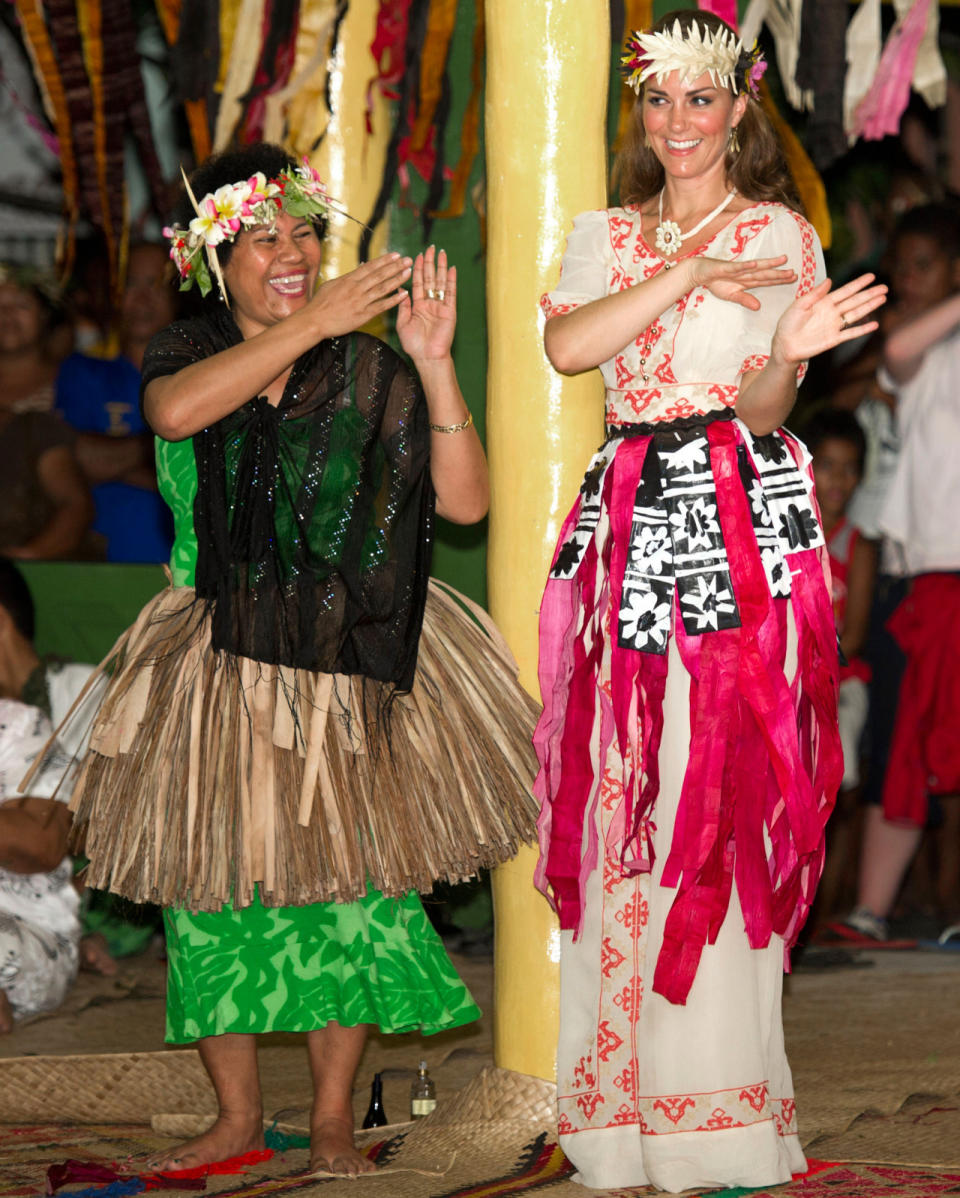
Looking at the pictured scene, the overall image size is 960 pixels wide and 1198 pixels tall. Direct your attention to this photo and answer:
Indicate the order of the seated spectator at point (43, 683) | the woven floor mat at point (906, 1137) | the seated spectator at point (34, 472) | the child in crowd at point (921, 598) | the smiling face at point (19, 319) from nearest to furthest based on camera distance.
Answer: the woven floor mat at point (906, 1137), the seated spectator at point (43, 683), the child in crowd at point (921, 598), the seated spectator at point (34, 472), the smiling face at point (19, 319)

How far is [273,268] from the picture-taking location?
9.46 ft

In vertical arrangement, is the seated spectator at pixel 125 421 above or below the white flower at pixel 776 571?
above

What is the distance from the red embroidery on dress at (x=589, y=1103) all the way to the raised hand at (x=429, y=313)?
1228 millimetres

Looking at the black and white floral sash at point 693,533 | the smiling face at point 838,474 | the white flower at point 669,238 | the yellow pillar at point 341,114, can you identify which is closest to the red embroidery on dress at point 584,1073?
the black and white floral sash at point 693,533

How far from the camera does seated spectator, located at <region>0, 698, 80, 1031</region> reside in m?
4.24

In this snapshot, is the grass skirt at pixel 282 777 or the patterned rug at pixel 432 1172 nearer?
the patterned rug at pixel 432 1172

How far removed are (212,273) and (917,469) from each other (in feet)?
10.8

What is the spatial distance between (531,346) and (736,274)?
0.59 m

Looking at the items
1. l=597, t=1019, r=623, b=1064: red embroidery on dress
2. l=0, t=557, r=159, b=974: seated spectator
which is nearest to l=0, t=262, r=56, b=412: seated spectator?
l=0, t=557, r=159, b=974: seated spectator

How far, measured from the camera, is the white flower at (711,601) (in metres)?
2.64

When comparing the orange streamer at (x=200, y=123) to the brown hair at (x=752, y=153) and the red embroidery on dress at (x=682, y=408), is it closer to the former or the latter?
the brown hair at (x=752, y=153)

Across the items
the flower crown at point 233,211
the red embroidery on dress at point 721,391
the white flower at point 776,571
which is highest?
the flower crown at point 233,211

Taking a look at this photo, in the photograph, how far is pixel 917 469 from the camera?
5621mm

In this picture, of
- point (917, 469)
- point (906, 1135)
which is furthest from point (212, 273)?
point (917, 469)
